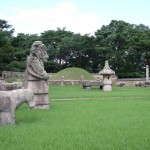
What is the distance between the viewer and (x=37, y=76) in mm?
14586

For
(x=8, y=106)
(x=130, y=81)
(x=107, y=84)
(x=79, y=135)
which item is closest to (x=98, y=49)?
(x=130, y=81)

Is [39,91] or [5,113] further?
[39,91]

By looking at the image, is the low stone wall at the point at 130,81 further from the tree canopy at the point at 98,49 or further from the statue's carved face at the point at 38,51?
the statue's carved face at the point at 38,51

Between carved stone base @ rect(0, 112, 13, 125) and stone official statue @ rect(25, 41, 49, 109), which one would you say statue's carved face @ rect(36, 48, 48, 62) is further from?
carved stone base @ rect(0, 112, 13, 125)

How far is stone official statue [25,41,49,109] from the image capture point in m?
14.6

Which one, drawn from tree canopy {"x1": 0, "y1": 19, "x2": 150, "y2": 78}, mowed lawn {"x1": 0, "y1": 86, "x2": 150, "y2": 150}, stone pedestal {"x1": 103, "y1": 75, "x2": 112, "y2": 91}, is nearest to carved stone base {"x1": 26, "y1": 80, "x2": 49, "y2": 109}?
mowed lawn {"x1": 0, "y1": 86, "x2": 150, "y2": 150}

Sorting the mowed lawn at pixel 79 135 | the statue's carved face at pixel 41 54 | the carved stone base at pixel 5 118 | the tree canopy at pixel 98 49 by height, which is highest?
the tree canopy at pixel 98 49

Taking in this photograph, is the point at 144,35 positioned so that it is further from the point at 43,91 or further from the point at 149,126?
the point at 149,126

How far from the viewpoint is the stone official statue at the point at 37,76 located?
14625mm

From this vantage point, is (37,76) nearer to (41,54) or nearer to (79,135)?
(41,54)

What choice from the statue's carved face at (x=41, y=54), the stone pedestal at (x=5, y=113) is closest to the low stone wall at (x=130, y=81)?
the statue's carved face at (x=41, y=54)

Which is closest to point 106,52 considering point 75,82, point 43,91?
point 75,82

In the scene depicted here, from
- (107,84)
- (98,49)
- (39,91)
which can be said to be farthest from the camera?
(98,49)

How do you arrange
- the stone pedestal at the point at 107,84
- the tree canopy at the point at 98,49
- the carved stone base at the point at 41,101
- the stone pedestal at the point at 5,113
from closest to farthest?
the stone pedestal at the point at 5,113 → the carved stone base at the point at 41,101 → the stone pedestal at the point at 107,84 → the tree canopy at the point at 98,49
